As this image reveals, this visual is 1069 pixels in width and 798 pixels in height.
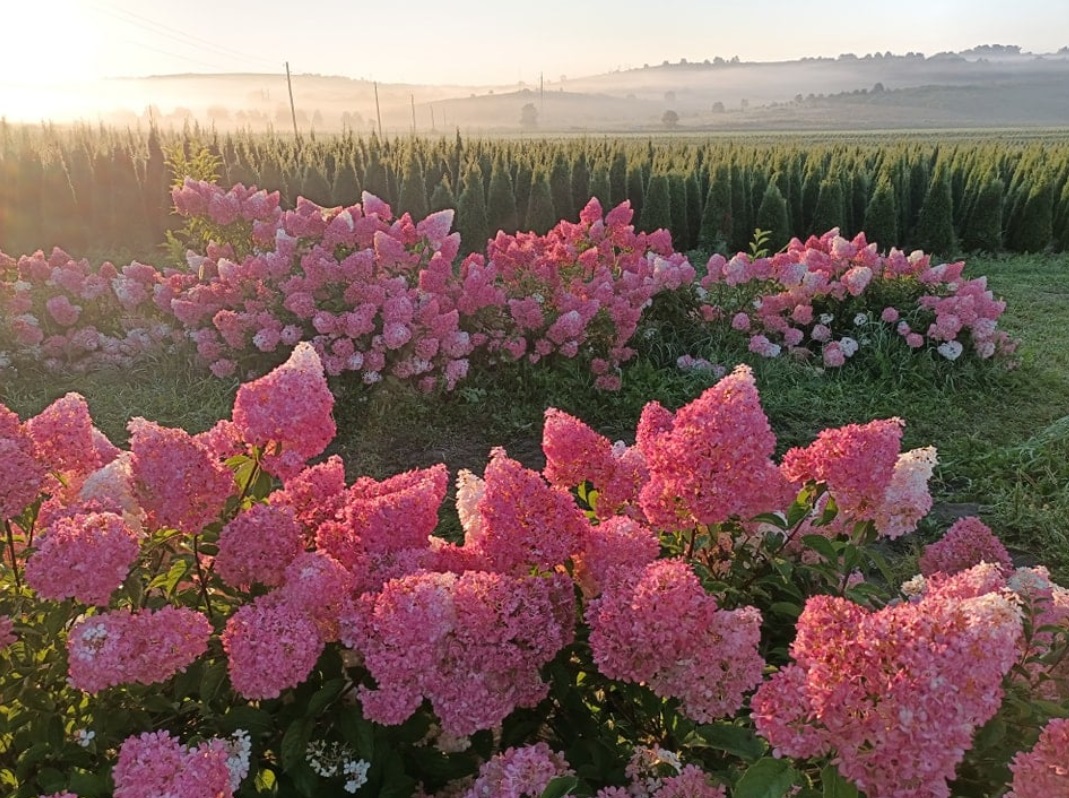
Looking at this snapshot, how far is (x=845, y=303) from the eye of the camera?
5.82 metres

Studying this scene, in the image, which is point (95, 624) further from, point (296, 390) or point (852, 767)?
point (852, 767)

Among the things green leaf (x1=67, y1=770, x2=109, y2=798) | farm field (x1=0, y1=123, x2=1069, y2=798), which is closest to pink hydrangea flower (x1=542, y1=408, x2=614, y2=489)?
farm field (x1=0, y1=123, x2=1069, y2=798)

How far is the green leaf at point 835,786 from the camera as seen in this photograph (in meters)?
0.84

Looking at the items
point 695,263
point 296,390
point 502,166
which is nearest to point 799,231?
point 695,263

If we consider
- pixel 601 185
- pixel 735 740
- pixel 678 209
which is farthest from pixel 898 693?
pixel 601 185

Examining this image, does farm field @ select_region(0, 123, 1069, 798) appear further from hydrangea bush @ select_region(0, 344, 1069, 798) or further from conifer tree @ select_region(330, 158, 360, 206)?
conifer tree @ select_region(330, 158, 360, 206)

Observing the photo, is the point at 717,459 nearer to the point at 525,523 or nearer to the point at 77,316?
the point at 525,523

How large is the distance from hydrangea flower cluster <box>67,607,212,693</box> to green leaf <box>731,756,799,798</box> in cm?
77

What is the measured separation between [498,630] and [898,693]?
0.54m

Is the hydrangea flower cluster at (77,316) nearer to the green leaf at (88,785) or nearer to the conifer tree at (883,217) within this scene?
the green leaf at (88,785)

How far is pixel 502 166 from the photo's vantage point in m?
12.9

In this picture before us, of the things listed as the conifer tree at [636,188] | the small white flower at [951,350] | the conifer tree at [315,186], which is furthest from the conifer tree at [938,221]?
the conifer tree at [315,186]

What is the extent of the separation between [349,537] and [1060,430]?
14.9 feet

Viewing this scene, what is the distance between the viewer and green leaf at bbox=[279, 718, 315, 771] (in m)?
1.09
